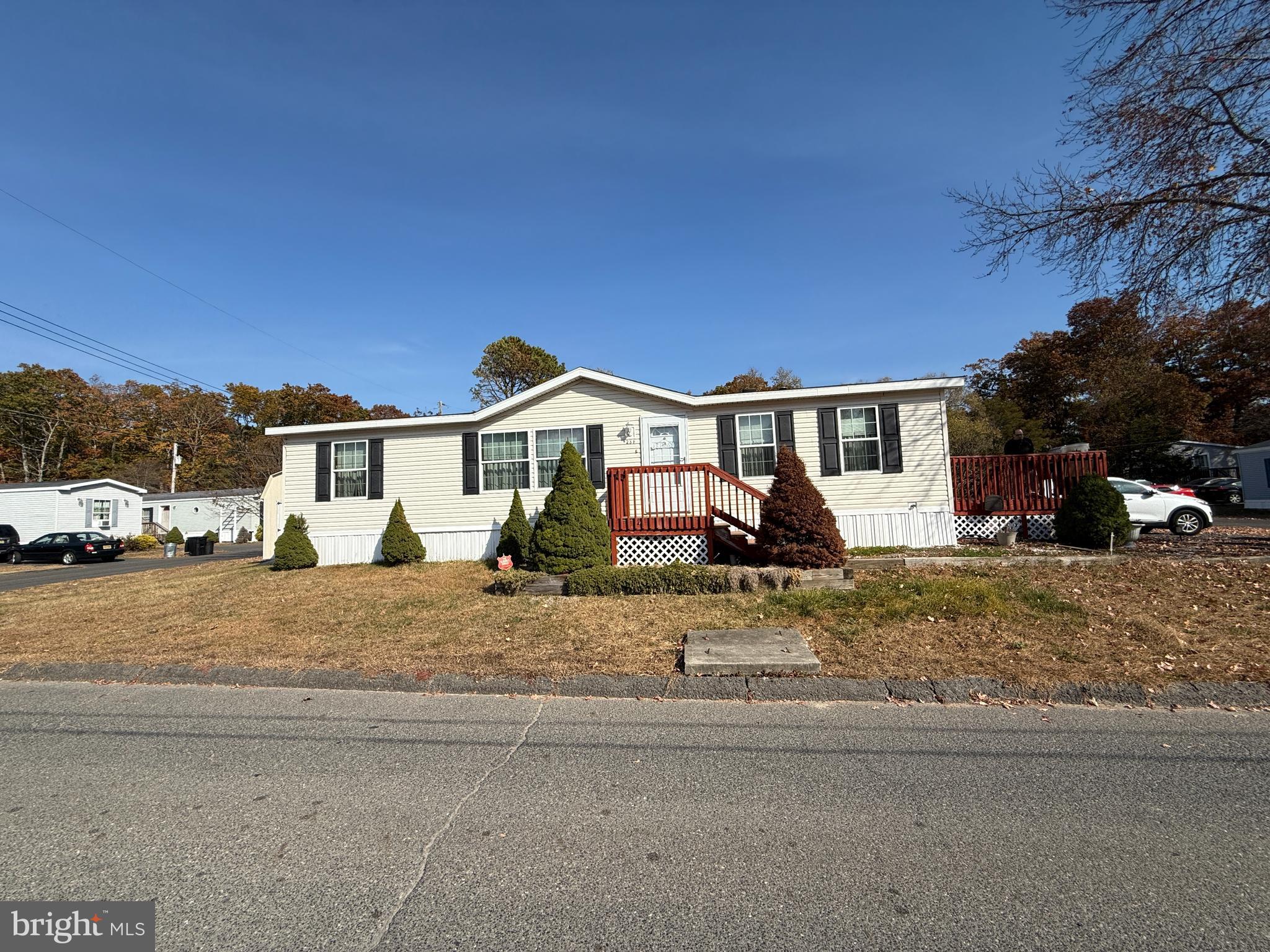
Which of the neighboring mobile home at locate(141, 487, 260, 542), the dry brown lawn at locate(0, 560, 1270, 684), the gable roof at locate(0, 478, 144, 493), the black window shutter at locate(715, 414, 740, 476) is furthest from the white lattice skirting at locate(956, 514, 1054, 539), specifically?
the gable roof at locate(0, 478, 144, 493)

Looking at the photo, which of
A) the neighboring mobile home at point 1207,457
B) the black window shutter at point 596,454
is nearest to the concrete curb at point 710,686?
the black window shutter at point 596,454

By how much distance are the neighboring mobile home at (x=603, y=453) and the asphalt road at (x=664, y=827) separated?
7.61m

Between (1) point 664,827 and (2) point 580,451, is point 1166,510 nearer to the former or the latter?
(2) point 580,451

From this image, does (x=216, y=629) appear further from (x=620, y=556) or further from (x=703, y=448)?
(x=703, y=448)

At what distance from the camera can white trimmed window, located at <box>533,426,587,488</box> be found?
13852mm

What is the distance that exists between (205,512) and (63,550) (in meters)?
13.5

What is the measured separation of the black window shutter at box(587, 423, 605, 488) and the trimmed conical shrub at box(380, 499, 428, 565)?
416 cm

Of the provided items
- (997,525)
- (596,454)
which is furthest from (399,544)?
(997,525)

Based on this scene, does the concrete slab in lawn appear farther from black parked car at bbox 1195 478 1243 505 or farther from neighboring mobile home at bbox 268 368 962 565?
black parked car at bbox 1195 478 1243 505

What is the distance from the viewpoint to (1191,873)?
2547mm

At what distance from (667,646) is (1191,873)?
4189 mm

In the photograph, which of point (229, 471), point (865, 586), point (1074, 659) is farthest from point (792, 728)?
point (229, 471)

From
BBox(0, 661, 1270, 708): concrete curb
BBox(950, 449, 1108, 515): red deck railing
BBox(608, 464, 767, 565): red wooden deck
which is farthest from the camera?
BBox(950, 449, 1108, 515): red deck railing

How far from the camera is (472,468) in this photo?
1421 centimetres
